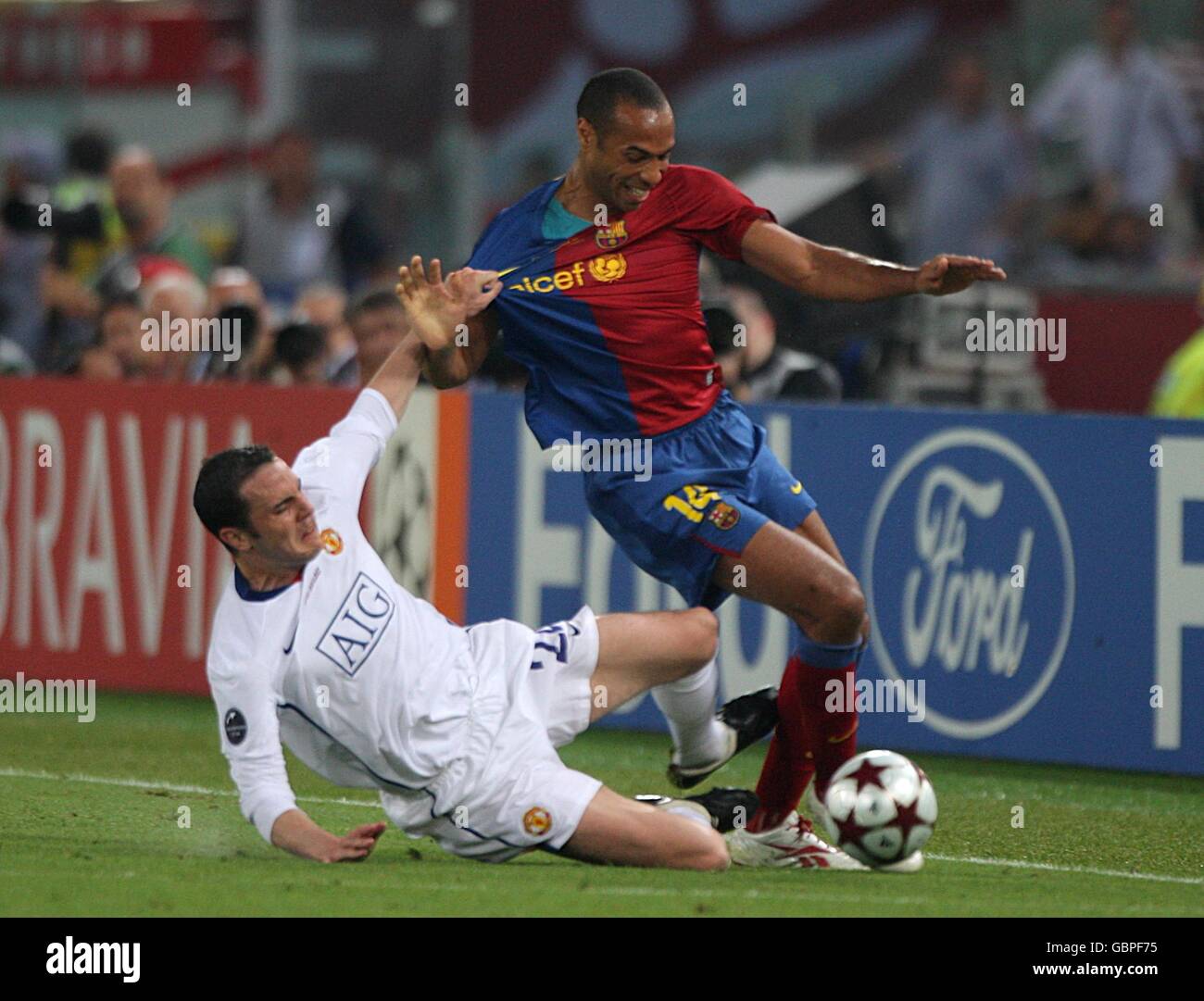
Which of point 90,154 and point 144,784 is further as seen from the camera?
point 90,154

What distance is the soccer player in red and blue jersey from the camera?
23.9 feet

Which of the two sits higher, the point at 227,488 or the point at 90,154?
the point at 90,154

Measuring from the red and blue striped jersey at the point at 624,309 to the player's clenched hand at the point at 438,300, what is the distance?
0.51 ft

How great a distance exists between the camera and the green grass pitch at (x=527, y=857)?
6.25m

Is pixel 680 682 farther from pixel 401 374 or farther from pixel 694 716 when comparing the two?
pixel 401 374

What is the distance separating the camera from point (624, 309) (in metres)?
7.49

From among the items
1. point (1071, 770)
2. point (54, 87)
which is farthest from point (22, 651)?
point (54, 87)

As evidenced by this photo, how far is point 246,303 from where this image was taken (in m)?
13.5
